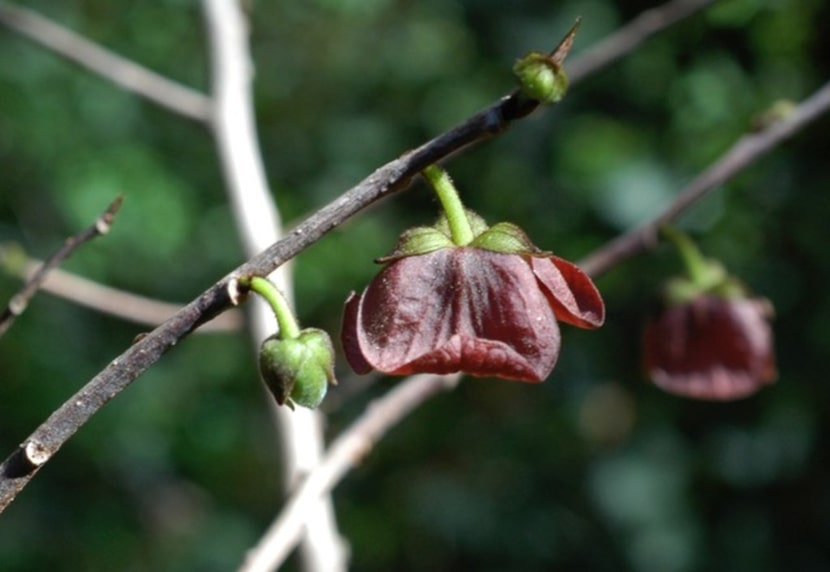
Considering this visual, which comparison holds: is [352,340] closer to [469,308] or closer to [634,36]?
[469,308]

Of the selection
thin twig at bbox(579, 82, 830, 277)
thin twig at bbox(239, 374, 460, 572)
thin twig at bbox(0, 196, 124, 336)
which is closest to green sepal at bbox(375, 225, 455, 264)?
thin twig at bbox(0, 196, 124, 336)

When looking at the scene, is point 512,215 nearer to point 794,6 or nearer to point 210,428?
point 794,6

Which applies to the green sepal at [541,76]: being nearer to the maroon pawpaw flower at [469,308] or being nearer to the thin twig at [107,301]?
the maroon pawpaw flower at [469,308]

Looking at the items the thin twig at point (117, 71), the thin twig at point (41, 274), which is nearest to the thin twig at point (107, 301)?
the thin twig at point (117, 71)

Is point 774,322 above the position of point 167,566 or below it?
below

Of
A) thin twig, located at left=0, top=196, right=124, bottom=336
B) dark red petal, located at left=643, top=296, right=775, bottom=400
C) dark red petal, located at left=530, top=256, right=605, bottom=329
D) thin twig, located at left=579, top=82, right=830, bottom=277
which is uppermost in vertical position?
thin twig, located at left=579, top=82, right=830, bottom=277

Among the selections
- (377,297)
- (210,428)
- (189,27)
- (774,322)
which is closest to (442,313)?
(377,297)

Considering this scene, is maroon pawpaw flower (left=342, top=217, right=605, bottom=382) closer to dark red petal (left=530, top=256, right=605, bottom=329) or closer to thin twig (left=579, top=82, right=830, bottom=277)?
dark red petal (left=530, top=256, right=605, bottom=329)
